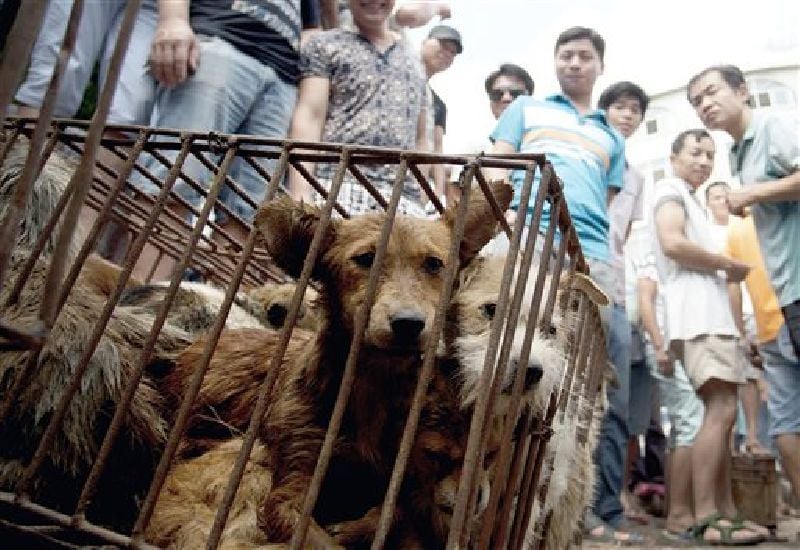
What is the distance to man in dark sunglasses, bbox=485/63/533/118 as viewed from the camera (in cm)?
536

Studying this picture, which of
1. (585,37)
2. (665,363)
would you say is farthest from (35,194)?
(665,363)

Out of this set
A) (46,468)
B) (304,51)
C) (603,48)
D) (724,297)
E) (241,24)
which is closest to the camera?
(46,468)

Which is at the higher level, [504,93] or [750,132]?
[504,93]

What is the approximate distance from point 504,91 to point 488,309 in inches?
144

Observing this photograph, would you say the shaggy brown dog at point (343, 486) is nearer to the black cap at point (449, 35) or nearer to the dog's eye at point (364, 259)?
the dog's eye at point (364, 259)

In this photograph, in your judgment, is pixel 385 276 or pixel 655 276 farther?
pixel 655 276

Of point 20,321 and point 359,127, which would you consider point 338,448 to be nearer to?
point 20,321

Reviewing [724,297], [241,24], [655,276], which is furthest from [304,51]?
[655,276]

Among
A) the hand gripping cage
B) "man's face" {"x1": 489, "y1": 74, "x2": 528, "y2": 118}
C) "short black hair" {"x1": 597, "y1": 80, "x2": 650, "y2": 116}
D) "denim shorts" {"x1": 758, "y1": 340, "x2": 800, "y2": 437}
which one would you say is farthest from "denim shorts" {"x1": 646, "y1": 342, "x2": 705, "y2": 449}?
the hand gripping cage

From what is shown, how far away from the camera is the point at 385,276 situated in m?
1.66

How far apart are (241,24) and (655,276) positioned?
3.69 m

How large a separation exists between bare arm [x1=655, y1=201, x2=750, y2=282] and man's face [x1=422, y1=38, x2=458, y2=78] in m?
1.70

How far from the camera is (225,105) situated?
10.6 feet

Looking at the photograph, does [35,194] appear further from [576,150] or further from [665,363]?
[665,363]
